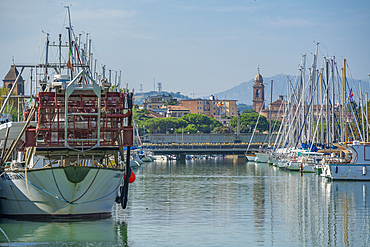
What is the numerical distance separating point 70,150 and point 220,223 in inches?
429

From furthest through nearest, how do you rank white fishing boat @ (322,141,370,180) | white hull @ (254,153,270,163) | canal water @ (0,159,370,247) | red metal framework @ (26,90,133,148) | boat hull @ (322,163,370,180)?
white hull @ (254,153,270,163) → boat hull @ (322,163,370,180) → white fishing boat @ (322,141,370,180) → red metal framework @ (26,90,133,148) → canal water @ (0,159,370,247)

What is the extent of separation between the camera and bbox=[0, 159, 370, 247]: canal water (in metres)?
30.6

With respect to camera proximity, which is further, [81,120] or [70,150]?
[81,120]

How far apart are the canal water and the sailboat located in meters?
1.26

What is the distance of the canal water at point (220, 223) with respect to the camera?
3058 cm

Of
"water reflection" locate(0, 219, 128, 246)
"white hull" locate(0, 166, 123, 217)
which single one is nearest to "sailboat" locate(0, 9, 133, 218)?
"white hull" locate(0, 166, 123, 217)

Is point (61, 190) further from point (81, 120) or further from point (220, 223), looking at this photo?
point (220, 223)

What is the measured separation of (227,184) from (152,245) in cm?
4001

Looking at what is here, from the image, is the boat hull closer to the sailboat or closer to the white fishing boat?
the white fishing boat

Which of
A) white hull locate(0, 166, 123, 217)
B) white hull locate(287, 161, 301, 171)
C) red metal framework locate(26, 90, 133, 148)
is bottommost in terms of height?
white hull locate(287, 161, 301, 171)

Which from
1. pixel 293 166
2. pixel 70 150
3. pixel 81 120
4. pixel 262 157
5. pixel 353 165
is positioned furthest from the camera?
pixel 262 157

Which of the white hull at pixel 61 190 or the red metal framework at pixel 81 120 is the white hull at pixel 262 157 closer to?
the red metal framework at pixel 81 120

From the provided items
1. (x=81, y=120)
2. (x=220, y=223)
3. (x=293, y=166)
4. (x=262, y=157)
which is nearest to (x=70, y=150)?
(x=81, y=120)

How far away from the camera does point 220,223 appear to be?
119 feet
